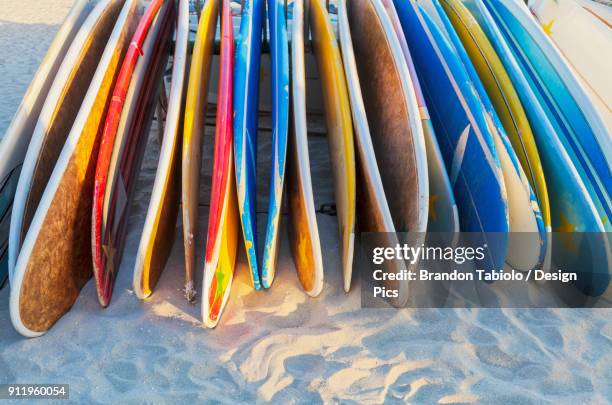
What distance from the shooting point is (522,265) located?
1970 millimetres

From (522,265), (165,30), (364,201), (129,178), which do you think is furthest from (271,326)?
(165,30)

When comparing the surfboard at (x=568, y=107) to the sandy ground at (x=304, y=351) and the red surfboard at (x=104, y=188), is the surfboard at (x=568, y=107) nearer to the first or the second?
the sandy ground at (x=304, y=351)

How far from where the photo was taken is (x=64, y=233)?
1.75 metres

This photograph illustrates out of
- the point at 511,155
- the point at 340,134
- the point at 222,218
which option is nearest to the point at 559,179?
the point at 511,155

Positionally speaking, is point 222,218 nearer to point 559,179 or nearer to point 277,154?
point 277,154

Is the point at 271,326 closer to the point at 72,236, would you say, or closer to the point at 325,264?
the point at 325,264

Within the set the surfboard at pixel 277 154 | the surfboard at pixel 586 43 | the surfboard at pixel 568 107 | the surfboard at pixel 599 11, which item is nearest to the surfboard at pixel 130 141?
the surfboard at pixel 277 154

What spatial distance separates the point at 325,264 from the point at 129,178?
0.86 m

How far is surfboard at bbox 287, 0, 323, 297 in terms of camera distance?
1.78m

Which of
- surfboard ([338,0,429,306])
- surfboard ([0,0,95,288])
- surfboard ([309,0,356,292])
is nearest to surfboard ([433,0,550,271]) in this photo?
surfboard ([338,0,429,306])

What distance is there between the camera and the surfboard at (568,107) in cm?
192

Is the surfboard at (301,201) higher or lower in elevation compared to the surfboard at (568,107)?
lower

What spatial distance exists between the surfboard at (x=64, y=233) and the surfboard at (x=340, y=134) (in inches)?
34.3

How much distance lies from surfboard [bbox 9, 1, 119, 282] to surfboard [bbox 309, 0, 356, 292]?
96cm
